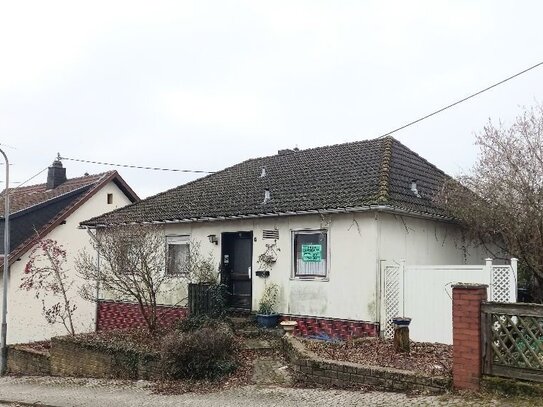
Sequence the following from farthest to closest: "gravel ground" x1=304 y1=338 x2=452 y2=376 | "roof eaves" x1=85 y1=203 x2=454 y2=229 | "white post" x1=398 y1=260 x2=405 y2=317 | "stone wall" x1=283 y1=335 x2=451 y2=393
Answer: "roof eaves" x1=85 y1=203 x2=454 y2=229, "white post" x1=398 y1=260 x2=405 y2=317, "gravel ground" x1=304 y1=338 x2=452 y2=376, "stone wall" x1=283 y1=335 x2=451 y2=393

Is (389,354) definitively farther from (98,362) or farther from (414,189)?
(98,362)

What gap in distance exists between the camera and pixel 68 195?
2338 centimetres

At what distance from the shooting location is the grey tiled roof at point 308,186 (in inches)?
543

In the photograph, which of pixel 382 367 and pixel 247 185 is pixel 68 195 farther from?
pixel 382 367

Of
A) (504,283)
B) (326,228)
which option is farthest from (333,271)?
(504,283)

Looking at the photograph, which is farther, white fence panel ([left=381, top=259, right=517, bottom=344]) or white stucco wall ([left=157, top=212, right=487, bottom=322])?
white stucco wall ([left=157, top=212, right=487, bottom=322])

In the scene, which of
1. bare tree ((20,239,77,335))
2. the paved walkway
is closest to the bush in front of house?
the paved walkway

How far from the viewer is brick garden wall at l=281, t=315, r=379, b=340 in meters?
12.6

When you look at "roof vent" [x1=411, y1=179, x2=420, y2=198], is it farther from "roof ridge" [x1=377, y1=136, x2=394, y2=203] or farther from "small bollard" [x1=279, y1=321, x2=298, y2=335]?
"small bollard" [x1=279, y1=321, x2=298, y2=335]

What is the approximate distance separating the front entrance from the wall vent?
557 millimetres

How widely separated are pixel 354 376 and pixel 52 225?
635 inches

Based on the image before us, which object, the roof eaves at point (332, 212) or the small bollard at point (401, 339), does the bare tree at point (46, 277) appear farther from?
the small bollard at point (401, 339)

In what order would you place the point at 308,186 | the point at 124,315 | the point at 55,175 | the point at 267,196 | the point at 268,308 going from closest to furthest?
the point at 268,308 → the point at 308,186 → the point at 267,196 → the point at 124,315 → the point at 55,175

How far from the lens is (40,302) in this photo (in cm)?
2131
